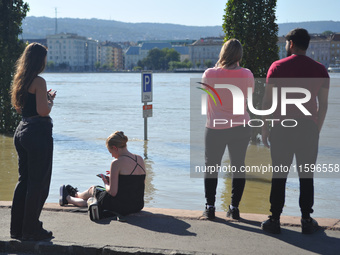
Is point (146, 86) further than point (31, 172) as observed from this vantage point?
Yes

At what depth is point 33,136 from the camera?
5.06 m

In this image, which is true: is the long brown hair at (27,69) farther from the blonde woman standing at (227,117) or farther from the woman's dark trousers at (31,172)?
the blonde woman standing at (227,117)

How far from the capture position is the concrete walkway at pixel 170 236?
4777mm

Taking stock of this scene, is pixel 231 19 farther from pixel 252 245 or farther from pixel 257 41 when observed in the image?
pixel 252 245

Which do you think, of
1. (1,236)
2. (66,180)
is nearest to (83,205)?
(1,236)

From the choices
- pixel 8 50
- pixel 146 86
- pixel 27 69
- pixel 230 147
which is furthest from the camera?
pixel 8 50

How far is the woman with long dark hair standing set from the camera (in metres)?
Answer: 5.04

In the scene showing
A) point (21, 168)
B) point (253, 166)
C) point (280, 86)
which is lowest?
point (253, 166)

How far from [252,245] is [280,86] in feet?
4.30

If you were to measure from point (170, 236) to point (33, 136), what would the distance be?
1389 millimetres

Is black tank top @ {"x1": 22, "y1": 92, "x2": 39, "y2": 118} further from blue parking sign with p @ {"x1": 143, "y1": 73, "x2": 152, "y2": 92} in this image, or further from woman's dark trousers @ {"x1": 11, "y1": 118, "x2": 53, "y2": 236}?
blue parking sign with p @ {"x1": 143, "y1": 73, "x2": 152, "y2": 92}

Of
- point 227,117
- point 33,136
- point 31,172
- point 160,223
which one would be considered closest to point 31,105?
point 33,136

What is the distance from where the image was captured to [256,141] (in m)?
14.6

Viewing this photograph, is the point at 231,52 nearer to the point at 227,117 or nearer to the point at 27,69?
the point at 227,117
